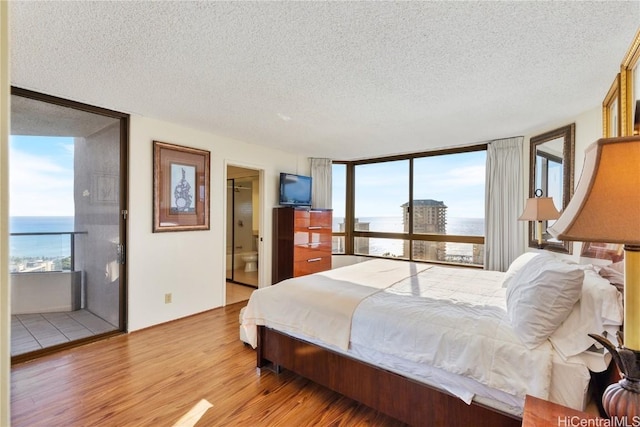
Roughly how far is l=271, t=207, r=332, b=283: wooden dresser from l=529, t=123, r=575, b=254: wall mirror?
2956mm

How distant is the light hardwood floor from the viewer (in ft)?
6.11

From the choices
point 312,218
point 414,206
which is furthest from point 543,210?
point 312,218

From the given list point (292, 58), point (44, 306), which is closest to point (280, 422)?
point (292, 58)

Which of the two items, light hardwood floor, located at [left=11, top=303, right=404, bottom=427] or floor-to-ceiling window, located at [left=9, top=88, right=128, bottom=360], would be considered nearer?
light hardwood floor, located at [left=11, top=303, right=404, bottom=427]

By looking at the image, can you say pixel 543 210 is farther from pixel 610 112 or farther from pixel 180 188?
pixel 180 188

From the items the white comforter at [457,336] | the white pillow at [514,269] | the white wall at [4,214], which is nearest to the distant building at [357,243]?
the white pillow at [514,269]

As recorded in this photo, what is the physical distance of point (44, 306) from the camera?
2.99 metres

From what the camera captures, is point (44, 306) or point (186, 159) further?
point (186, 159)

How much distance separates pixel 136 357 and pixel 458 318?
107 inches

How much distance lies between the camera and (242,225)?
Answer: 6.34 metres

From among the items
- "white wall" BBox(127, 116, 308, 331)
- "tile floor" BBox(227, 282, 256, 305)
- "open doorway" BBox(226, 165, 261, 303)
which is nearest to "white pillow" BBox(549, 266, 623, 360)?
"white wall" BBox(127, 116, 308, 331)

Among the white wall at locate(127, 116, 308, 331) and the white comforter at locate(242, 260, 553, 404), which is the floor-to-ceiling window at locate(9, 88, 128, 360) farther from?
the white comforter at locate(242, 260, 553, 404)

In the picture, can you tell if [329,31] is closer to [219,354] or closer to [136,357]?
[219,354]

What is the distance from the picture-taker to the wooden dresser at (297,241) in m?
4.49
